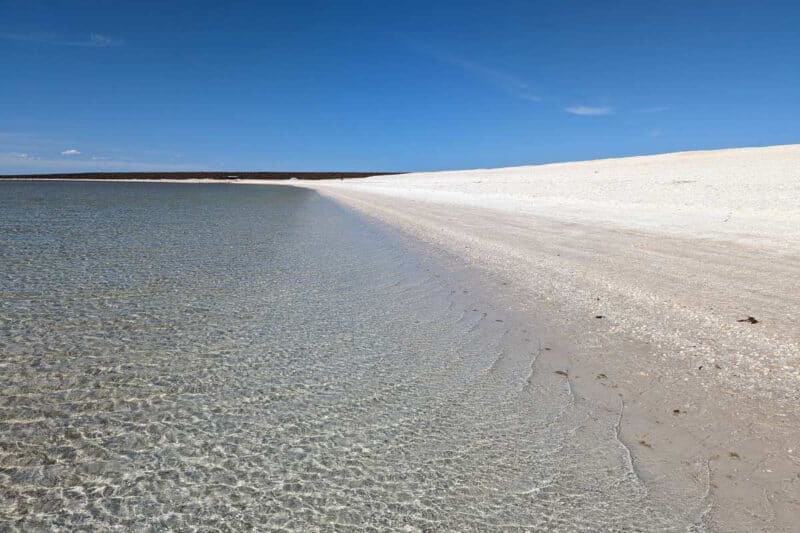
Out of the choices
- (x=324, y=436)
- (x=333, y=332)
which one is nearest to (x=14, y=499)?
(x=324, y=436)

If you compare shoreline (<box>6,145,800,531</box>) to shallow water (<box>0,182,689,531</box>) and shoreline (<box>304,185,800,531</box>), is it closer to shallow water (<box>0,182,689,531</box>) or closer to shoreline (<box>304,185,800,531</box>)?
shoreline (<box>304,185,800,531</box>)

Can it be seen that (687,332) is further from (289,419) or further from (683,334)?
(289,419)

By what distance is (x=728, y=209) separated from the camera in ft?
Answer: 39.7

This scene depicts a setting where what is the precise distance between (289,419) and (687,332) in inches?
110

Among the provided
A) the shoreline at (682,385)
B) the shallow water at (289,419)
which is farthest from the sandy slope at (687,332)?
the shallow water at (289,419)

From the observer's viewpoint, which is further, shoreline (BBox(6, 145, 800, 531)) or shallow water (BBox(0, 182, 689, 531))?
shoreline (BBox(6, 145, 800, 531))

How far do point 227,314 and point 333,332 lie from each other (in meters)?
0.90

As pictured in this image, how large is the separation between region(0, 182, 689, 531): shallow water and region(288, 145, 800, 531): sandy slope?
0.22 m

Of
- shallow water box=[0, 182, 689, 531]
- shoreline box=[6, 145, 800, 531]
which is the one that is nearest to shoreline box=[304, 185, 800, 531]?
shoreline box=[6, 145, 800, 531]

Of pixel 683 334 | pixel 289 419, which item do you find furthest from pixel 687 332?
pixel 289 419

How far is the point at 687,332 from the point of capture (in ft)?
11.2

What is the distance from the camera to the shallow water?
4.99 ft

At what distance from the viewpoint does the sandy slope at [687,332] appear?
5.89 ft

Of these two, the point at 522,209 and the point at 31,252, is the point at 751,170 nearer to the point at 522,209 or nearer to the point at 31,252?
the point at 522,209
